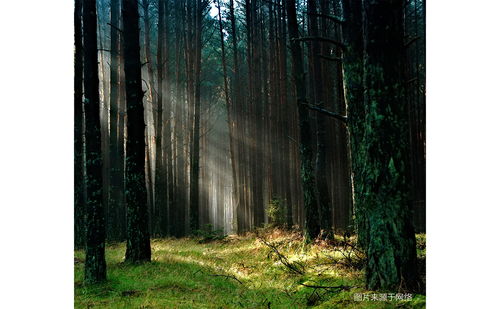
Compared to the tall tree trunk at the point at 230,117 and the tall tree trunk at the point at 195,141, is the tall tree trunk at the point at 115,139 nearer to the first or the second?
the tall tree trunk at the point at 195,141

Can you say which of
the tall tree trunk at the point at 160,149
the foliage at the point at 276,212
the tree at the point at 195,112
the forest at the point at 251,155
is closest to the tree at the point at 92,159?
the forest at the point at 251,155

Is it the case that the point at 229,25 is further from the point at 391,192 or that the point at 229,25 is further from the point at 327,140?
the point at 391,192

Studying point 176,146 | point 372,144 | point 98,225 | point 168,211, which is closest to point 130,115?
point 98,225

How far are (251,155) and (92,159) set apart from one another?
4.59 metres

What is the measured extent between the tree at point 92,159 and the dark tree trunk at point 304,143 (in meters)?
3.96

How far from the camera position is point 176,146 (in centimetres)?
1188

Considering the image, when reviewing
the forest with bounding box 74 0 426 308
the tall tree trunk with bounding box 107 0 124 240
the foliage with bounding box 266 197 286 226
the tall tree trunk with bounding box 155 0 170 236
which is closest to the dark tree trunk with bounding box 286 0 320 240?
the forest with bounding box 74 0 426 308

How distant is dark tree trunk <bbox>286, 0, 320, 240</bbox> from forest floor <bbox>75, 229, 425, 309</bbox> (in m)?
0.55

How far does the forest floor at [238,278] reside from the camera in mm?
5266

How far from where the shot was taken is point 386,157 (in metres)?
4.52

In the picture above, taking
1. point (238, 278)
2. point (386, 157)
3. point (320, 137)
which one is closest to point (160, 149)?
point (320, 137)

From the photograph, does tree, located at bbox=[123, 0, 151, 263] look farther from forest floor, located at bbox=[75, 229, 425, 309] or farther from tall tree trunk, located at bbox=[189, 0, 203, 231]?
tall tree trunk, located at bbox=[189, 0, 203, 231]

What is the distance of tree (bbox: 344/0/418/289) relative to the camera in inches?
175

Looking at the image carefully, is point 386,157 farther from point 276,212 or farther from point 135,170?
point 276,212
